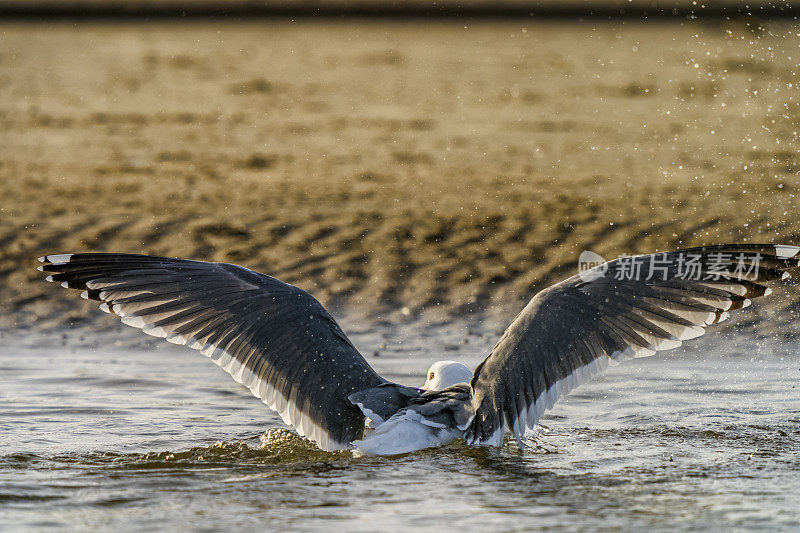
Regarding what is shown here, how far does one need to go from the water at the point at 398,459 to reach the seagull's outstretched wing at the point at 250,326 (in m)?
0.29

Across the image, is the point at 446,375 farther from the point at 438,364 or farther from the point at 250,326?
the point at 250,326

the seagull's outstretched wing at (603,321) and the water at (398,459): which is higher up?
the seagull's outstretched wing at (603,321)

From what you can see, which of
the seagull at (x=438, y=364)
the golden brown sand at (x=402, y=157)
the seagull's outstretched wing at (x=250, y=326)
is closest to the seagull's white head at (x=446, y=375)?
the seagull at (x=438, y=364)

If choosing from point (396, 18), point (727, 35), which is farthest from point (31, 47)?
point (727, 35)

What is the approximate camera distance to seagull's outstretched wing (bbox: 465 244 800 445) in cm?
685

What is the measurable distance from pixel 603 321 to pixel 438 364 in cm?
118

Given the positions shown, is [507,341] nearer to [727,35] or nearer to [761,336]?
[761,336]

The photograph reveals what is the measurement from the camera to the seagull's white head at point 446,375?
24.7ft

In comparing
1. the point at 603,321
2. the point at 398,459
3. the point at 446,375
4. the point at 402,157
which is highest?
the point at 402,157

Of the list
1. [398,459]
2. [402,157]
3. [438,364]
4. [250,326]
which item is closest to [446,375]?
[438,364]

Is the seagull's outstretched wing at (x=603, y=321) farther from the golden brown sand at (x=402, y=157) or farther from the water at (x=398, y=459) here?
the golden brown sand at (x=402, y=157)

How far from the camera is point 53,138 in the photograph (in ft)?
54.0

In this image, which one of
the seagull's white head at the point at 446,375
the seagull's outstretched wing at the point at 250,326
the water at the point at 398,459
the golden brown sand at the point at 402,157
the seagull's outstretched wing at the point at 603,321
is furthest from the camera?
the golden brown sand at the point at 402,157

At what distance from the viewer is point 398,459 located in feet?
22.3
